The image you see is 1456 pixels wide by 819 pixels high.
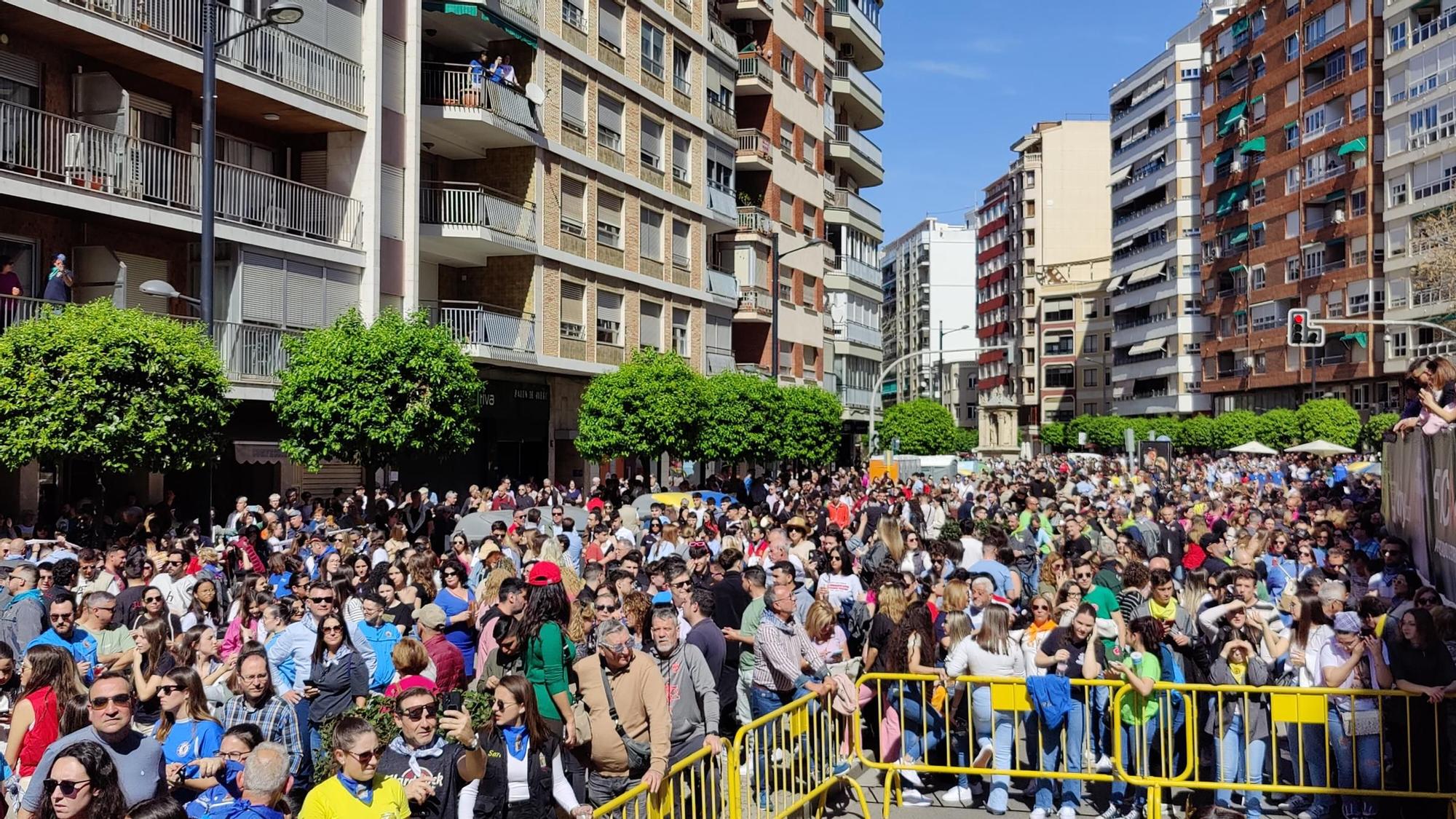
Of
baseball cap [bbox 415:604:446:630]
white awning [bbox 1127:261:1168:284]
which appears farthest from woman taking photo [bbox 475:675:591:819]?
white awning [bbox 1127:261:1168:284]

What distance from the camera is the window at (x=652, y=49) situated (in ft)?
124

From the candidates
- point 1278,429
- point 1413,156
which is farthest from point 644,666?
point 1278,429

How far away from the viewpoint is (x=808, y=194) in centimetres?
5328

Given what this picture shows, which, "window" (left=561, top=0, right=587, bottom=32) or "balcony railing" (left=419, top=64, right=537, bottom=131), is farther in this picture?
"window" (left=561, top=0, right=587, bottom=32)

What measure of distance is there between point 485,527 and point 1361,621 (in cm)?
1288

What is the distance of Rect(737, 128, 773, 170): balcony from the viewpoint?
47.2 meters

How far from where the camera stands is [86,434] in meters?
15.8

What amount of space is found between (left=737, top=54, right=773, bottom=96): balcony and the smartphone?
40960 mm

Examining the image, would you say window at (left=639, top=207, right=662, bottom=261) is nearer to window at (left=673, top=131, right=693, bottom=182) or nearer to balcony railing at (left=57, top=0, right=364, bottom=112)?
window at (left=673, top=131, right=693, bottom=182)

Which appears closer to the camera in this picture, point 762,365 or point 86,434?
point 86,434

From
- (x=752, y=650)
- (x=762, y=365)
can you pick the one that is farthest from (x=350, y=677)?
(x=762, y=365)

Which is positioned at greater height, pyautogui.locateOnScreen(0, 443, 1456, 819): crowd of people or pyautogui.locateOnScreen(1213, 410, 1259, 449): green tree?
pyautogui.locateOnScreen(1213, 410, 1259, 449): green tree

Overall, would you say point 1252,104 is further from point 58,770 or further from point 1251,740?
point 58,770

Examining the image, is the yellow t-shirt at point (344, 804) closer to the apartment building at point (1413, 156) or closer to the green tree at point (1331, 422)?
the apartment building at point (1413, 156)
